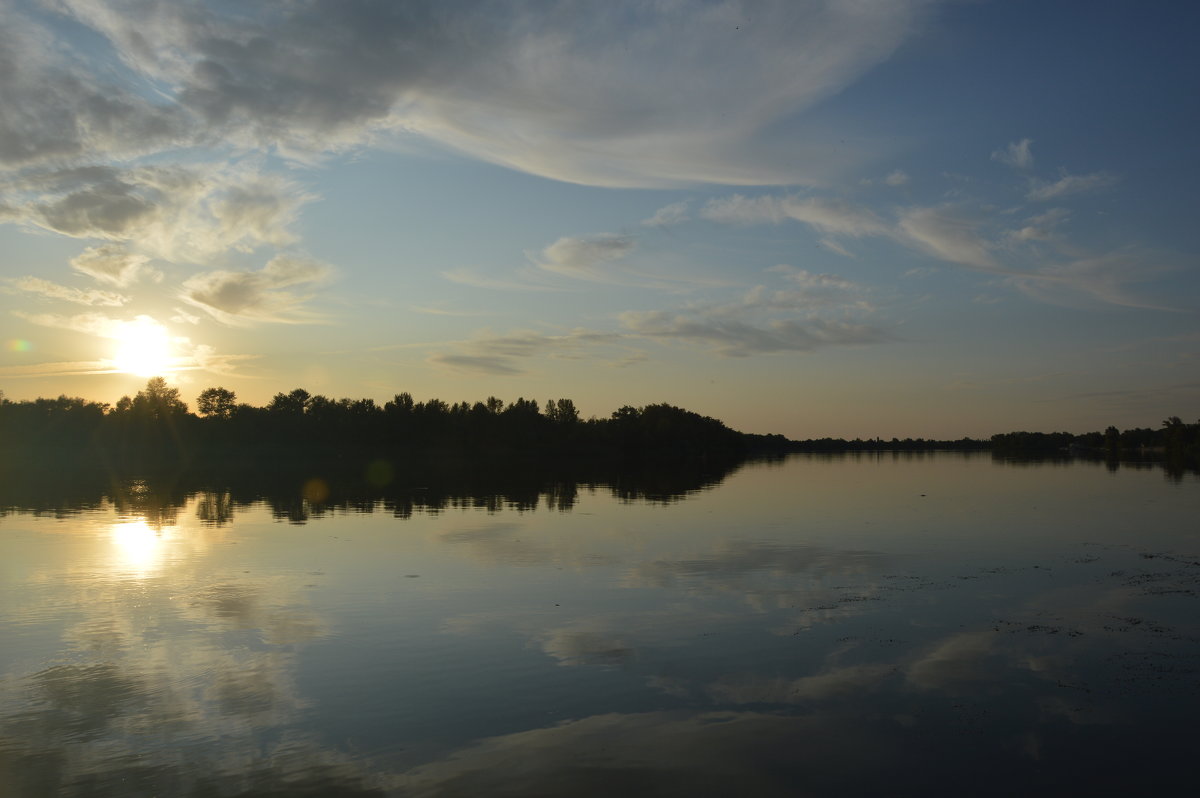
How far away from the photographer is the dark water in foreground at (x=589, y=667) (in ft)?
35.1

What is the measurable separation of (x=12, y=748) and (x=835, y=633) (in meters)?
15.3

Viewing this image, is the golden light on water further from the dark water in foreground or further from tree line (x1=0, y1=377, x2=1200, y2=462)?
tree line (x1=0, y1=377, x2=1200, y2=462)

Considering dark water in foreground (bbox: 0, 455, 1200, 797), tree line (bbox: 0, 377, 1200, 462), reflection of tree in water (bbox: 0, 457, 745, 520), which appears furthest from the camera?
tree line (bbox: 0, 377, 1200, 462)

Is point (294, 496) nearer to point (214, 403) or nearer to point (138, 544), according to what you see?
point (138, 544)

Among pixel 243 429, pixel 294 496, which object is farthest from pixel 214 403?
pixel 294 496

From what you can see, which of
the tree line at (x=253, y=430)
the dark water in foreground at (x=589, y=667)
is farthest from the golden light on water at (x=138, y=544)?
the tree line at (x=253, y=430)

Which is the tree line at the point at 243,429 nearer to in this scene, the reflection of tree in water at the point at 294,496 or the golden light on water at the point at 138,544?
the reflection of tree in water at the point at 294,496

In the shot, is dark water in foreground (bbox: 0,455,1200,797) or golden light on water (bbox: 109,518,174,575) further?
golden light on water (bbox: 109,518,174,575)

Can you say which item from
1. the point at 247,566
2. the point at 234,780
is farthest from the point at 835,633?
the point at 247,566

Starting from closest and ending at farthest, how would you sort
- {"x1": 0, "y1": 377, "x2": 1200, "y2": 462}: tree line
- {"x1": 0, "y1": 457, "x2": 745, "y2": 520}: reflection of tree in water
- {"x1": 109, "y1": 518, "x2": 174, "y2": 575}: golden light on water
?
1. {"x1": 109, "y1": 518, "x2": 174, "y2": 575}: golden light on water
2. {"x1": 0, "y1": 457, "x2": 745, "y2": 520}: reflection of tree in water
3. {"x1": 0, "y1": 377, "x2": 1200, "y2": 462}: tree line

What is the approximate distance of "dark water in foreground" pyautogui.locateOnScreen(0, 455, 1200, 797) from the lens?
10703 millimetres

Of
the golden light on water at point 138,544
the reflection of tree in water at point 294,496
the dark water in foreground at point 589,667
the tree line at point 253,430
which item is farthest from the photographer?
the tree line at point 253,430

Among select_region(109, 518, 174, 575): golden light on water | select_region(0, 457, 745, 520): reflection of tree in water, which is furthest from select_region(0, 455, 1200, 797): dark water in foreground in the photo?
select_region(0, 457, 745, 520): reflection of tree in water

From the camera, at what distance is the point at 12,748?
36.4ft
